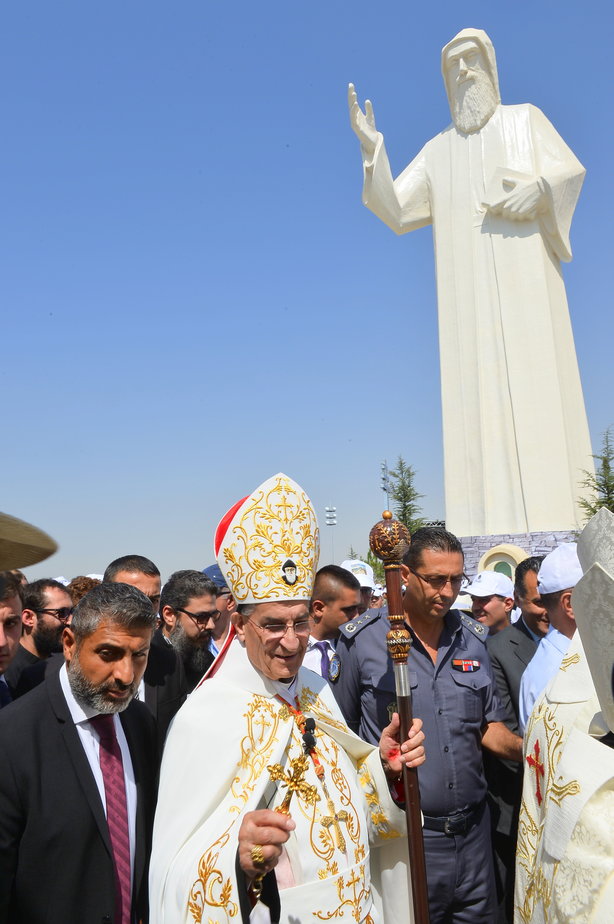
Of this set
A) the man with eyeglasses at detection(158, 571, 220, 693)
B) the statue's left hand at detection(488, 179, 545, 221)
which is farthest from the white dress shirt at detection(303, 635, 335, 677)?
the statue's left hand at detection(488, 179, 545, 221)

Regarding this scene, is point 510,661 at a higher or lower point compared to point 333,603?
lower

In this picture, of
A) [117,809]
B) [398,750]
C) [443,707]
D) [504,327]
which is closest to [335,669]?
[443,707]

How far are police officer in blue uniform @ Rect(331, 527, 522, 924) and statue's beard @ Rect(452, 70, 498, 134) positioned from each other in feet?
50.8

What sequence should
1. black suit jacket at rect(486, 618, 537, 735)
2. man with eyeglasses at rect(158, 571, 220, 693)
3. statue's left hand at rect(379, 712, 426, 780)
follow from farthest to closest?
man with eyeglasses at rect(158, 571, 220, 693)
black suit jacket at rect(486, 618, 537, 735)
statue's left hand at rect(379, 712, 426, 780)

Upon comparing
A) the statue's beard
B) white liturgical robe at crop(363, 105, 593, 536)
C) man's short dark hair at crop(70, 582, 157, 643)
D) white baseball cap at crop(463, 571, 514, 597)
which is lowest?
man's short dark hair at crop(70, 582, 157, 643)

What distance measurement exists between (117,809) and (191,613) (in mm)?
2390

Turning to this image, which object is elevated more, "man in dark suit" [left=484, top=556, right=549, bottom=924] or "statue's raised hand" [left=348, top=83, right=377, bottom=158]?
"statue's raised hand" [left=348, top=83, right=377, bottom=158]

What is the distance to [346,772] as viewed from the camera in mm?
2926

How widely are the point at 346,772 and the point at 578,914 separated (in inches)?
44.4

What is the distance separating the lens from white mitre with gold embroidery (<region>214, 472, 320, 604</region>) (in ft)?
9.45

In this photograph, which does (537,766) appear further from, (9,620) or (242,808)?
(9,620)

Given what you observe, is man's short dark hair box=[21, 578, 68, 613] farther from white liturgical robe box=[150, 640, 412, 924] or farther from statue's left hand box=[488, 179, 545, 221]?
statue's left hand box=[488, 179, 545, 221]

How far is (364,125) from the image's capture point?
1625 cm

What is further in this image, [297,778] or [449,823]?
[449,823]
